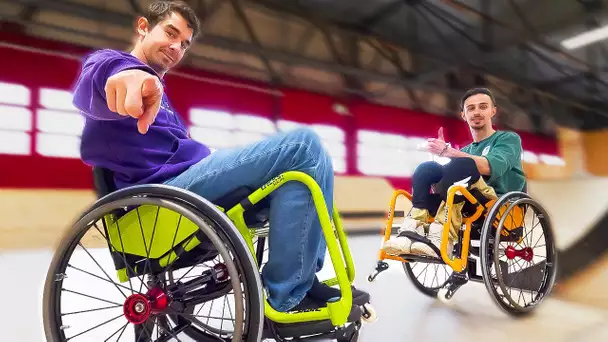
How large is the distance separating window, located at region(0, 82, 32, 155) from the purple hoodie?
295 centimetres

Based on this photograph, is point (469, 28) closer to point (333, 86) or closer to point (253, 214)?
point (333, 86)

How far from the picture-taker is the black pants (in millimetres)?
1625

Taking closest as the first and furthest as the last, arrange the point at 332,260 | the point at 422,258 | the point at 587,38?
the point at 332,260
the point at 422,258
the point at 587,38

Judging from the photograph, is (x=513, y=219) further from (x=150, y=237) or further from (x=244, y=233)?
(x=150, y=237)

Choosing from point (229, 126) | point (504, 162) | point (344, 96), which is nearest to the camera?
point (504, 162)

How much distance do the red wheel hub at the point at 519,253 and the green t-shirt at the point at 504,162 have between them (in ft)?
0.85

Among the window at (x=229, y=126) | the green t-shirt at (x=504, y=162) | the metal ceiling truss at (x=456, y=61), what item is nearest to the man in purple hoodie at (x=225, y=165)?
the green t-shirt at (x=504, y=162)

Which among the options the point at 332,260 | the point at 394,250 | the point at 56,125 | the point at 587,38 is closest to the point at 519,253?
the point at 394,250

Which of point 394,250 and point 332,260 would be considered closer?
point 332,260

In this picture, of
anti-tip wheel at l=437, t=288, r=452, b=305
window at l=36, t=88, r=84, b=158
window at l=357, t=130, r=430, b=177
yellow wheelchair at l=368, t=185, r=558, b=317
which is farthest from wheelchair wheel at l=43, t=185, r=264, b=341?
window at l=357, t=130, r=430, b=177

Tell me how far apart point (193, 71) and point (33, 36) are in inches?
49.9

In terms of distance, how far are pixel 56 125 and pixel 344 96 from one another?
8.40 feet

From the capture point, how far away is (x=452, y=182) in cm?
164

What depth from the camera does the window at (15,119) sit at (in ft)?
10.6
